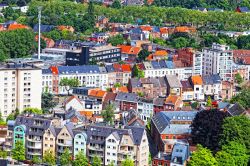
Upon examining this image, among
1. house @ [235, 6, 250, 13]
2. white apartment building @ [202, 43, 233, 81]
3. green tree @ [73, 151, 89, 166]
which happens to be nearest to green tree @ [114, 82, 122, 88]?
white apartment building @ [202, 43, 233, 81]

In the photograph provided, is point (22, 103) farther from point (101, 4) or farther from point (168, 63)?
point (101, 4)

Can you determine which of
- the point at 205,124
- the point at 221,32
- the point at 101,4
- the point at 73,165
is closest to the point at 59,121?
the point at 73,165

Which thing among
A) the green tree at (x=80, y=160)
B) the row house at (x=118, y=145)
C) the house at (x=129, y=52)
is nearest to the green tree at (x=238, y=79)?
the house at (x=129, y=52)

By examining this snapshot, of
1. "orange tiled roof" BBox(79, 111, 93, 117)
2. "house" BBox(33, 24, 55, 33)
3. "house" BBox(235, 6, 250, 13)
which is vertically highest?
"house" BBox(235, 6, 250, 13)

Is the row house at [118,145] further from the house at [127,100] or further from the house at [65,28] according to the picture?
the house at [65,28]

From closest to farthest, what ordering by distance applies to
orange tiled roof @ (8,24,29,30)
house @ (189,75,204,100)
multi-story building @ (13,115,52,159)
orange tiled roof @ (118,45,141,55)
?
multi-story building @ (13,115,52,159)
house @ (189,75,204,100)
orange tiled roof @ (118,45,141,55)
orange tiled roof @ (8,24,29,30)

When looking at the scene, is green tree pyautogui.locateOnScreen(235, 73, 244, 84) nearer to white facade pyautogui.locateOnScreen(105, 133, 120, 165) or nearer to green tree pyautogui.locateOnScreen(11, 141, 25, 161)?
white facade pyautogui.locateOnScreen(105, 133, 120, 165)
